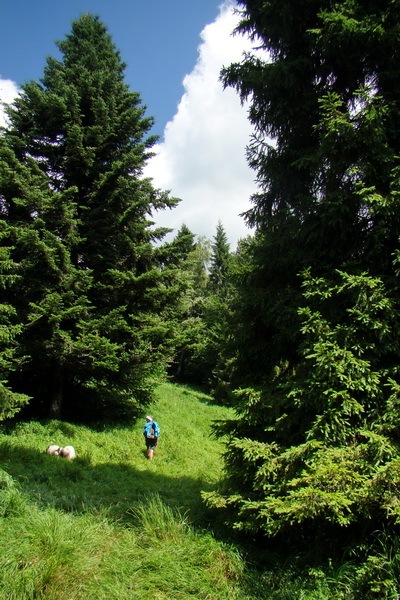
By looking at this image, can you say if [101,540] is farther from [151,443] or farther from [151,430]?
[151,443]

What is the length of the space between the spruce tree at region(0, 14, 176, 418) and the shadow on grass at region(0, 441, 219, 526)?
2668 mm

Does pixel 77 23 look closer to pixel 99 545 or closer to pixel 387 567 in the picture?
pixel 99 545

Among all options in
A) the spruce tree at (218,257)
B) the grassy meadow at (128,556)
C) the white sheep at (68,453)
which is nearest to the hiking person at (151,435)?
the white sheep at (68,453)

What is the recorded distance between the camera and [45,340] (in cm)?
877

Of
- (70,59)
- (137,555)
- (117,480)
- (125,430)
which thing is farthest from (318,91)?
(70,59)

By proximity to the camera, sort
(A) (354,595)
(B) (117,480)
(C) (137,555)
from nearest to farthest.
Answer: (A) (354,595) → (C) (137,555) → (B) (117,480)

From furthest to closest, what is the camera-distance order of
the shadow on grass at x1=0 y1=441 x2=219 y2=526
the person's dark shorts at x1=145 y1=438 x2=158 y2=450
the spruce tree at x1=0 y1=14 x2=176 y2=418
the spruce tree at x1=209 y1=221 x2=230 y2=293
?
1. the spruce tree at x1=209 y1=221 x2=230 y2=293
2. the person's dark shorts at x1=145 y1=438 x2=158 y2=450
3. the spruce tree at x1=0 y1=14 x2=176 y2=418
4. the shadow on grass at x1=0 y1=441 x2=219 y2=526

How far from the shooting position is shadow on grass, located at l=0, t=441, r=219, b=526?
4715mm

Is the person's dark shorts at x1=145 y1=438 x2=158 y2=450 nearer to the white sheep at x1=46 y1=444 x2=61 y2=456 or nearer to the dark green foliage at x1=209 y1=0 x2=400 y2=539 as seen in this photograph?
the white sheep at x1=46 y1=444 x2=61 y2=456

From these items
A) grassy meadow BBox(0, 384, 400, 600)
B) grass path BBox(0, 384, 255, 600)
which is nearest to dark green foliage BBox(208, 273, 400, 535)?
grassy meadow BBox(0, 384, 400, 600)

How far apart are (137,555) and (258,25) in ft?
25.8

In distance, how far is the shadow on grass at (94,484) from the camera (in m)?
4.71

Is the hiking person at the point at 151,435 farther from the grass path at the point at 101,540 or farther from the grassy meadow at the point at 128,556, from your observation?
the grassy meadow at the point at 128,556

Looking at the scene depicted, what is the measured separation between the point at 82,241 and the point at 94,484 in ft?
23.1
